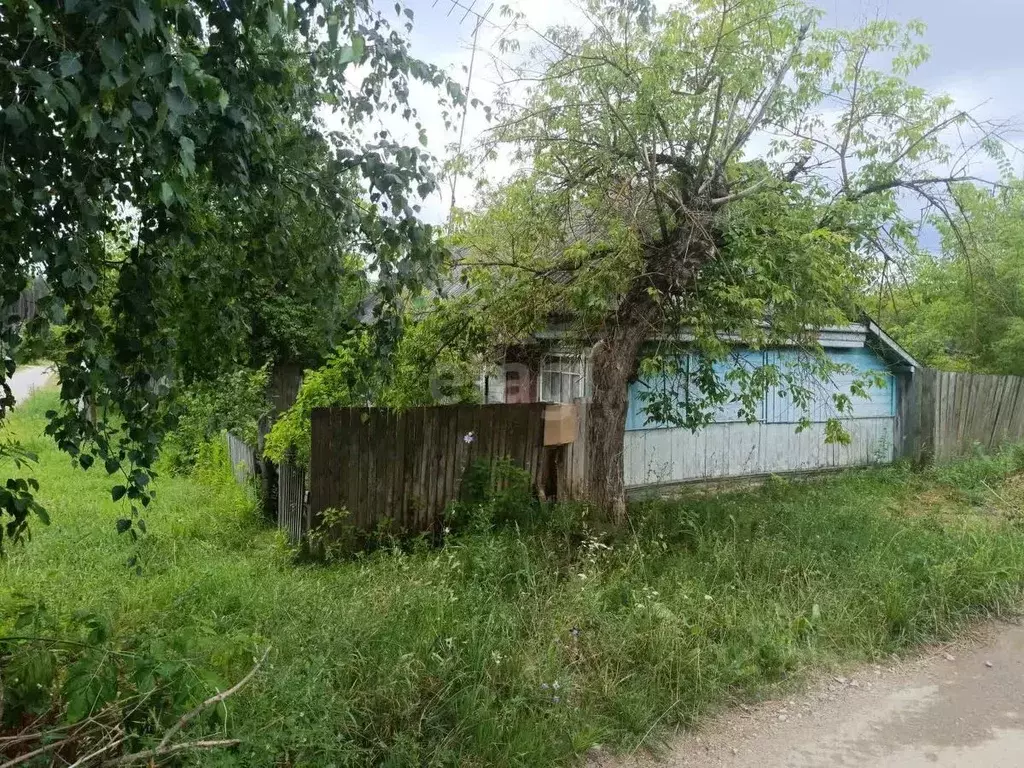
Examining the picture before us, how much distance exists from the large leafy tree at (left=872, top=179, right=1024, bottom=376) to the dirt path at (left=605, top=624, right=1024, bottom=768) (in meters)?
3.90

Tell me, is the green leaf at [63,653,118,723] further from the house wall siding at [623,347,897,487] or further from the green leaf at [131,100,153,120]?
the house wall siding at [623,347,897,487]

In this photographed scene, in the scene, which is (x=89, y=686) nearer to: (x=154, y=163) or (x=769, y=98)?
(x=154, y=163)

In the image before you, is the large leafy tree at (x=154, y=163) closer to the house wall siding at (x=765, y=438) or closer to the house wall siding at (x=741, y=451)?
the house wall siding at (x=765, y=438)

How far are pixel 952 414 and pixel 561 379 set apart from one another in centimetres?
778

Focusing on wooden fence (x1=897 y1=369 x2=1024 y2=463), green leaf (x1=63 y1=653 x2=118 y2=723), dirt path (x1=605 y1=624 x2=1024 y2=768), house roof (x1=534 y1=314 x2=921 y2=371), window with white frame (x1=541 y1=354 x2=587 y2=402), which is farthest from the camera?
wooden fence (x1=897 y1=369 x2=1024 y2=463)

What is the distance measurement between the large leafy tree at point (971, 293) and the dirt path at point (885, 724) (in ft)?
12.8

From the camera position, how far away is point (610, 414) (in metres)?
6.67

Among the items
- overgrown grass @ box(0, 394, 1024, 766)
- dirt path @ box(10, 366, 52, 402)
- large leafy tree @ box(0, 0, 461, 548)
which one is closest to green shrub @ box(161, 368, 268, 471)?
overgrown grass @ box(0, 394, 1024, 766)

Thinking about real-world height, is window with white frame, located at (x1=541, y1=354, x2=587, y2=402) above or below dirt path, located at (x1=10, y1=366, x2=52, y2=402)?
above

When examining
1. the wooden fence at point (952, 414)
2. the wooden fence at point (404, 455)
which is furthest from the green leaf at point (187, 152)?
the wooden fence at point (952, 414)

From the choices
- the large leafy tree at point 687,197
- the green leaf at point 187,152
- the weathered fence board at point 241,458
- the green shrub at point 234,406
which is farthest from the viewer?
the green shrub at point 234,406

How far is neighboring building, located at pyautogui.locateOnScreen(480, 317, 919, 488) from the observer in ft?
27.4

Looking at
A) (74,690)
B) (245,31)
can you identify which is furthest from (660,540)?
(245,31)

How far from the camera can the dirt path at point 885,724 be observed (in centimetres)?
333
